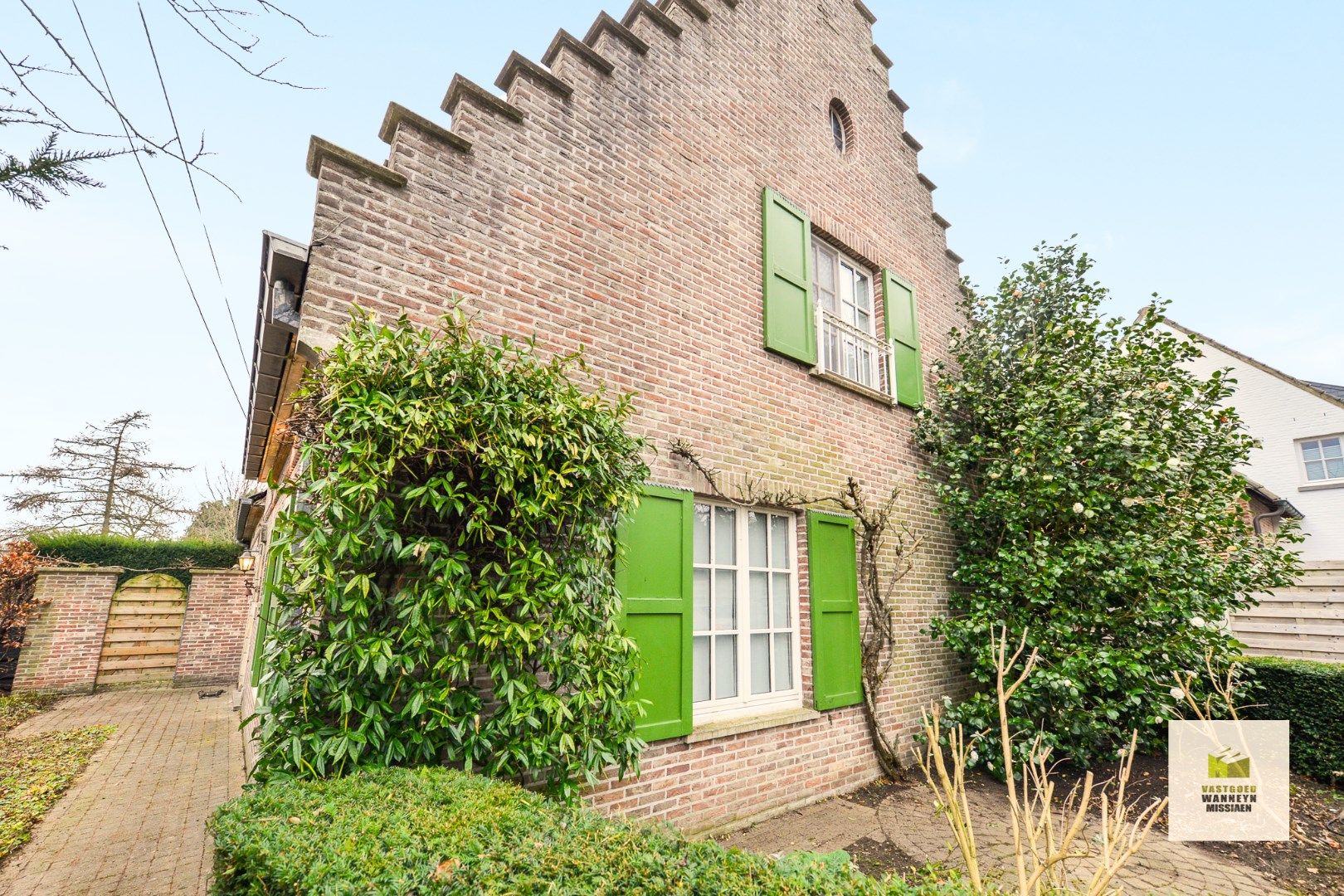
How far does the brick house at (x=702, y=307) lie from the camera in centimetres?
374

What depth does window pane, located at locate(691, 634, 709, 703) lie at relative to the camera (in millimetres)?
4535

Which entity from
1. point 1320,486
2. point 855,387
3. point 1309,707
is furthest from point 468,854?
point 1320,486

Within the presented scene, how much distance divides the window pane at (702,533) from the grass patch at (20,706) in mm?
9208

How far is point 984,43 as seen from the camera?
266 inches

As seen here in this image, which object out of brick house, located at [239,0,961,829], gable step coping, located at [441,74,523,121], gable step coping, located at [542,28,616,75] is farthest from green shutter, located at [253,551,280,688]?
gable step coping, located at [542,28,616,75]

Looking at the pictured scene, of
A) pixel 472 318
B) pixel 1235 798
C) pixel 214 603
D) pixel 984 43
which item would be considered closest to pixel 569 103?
pixel 472 318

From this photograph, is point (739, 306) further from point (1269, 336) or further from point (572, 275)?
point (1269, 336)

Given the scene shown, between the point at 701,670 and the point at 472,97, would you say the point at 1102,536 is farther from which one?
the point at 472,97

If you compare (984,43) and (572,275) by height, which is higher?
(984,43)

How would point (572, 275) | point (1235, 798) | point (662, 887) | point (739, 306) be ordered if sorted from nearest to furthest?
1. point (662, 887)
2. point (572, 275)
3. point (1235, 798)
4. point (739, 306)

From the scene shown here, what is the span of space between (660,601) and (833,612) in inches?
78.9

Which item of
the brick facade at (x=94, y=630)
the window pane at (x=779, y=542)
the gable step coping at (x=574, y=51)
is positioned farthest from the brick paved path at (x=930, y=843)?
the brick facade at (x=94, y=630)

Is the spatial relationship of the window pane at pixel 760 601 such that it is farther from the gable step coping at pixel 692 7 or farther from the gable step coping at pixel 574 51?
the gable step coping at pixel 692 7

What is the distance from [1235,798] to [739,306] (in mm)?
5875
